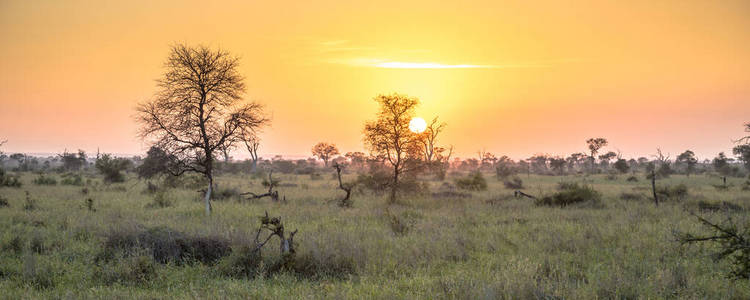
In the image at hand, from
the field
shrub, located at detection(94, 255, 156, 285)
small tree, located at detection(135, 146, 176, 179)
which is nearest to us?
the field

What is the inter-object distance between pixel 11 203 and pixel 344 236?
17722mm

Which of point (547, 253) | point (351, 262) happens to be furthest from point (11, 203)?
point (547, 253)

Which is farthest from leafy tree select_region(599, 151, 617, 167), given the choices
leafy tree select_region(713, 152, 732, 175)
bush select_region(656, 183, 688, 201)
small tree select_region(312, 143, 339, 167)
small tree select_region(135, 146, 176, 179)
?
small tree select_region(135, 146, 176, 179)

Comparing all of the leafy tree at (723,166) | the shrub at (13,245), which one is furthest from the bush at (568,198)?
the leafy tree at (723,166)

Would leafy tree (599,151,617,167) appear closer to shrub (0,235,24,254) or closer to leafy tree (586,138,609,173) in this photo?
leafy tree (586,138,609,173)

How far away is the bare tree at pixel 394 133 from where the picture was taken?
84.5ft

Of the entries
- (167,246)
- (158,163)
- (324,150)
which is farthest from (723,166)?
(324,150)

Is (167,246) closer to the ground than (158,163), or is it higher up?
closer to the ground

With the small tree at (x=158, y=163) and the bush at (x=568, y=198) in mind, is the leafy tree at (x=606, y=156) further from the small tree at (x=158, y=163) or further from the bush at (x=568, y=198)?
the small tree at (x=158, y=163)

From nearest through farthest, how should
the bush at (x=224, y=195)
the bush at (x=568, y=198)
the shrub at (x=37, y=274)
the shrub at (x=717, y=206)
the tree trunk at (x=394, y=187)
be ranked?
the shrub at (x=37, y=274) → the shrub at (x=717, y=206) → the bush at (x=568, y=198) → the bush at (x=224, y=195) → the tree trunk at (x=394, y=187)

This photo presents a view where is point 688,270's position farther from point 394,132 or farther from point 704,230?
point 394,132

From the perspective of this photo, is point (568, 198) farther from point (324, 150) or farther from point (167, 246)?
point (324, 150)

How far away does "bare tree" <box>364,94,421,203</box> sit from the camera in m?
25.8

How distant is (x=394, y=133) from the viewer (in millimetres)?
25844
